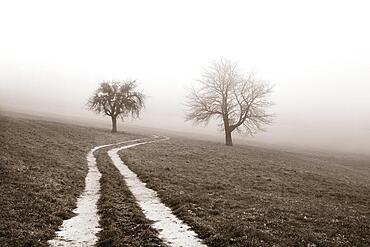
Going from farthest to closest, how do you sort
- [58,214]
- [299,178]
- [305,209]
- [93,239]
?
1. [299,178]
2. [305,209]
3. [58,214]
4. [93,239]

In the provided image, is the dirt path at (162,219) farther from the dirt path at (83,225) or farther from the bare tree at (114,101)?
the bare tree at (114,101)

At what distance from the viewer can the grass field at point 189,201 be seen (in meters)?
15.3

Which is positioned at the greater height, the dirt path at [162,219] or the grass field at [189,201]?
the grass field at [189,201]

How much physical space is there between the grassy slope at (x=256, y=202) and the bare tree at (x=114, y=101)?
40.7m

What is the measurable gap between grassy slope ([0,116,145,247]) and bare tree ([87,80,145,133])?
1614 inches

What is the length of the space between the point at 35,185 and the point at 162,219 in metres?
9.27

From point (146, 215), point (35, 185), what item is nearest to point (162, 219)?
point (146, 215)

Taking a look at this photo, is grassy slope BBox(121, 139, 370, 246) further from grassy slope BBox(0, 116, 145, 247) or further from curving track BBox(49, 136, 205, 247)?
grassy slope BBox(0, 116, 145, 247)

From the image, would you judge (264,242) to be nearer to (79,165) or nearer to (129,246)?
(129,246)

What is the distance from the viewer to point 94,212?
18.8 meters

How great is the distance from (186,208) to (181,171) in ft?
52.1

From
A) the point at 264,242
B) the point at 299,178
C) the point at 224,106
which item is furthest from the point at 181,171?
the point at 224,106

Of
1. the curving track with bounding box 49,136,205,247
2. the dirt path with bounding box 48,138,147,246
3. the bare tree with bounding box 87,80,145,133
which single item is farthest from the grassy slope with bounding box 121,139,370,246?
the bare tree with bounding box 87,80,145,133

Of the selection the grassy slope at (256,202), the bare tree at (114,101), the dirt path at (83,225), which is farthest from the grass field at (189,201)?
the bare tree at (114,101)
